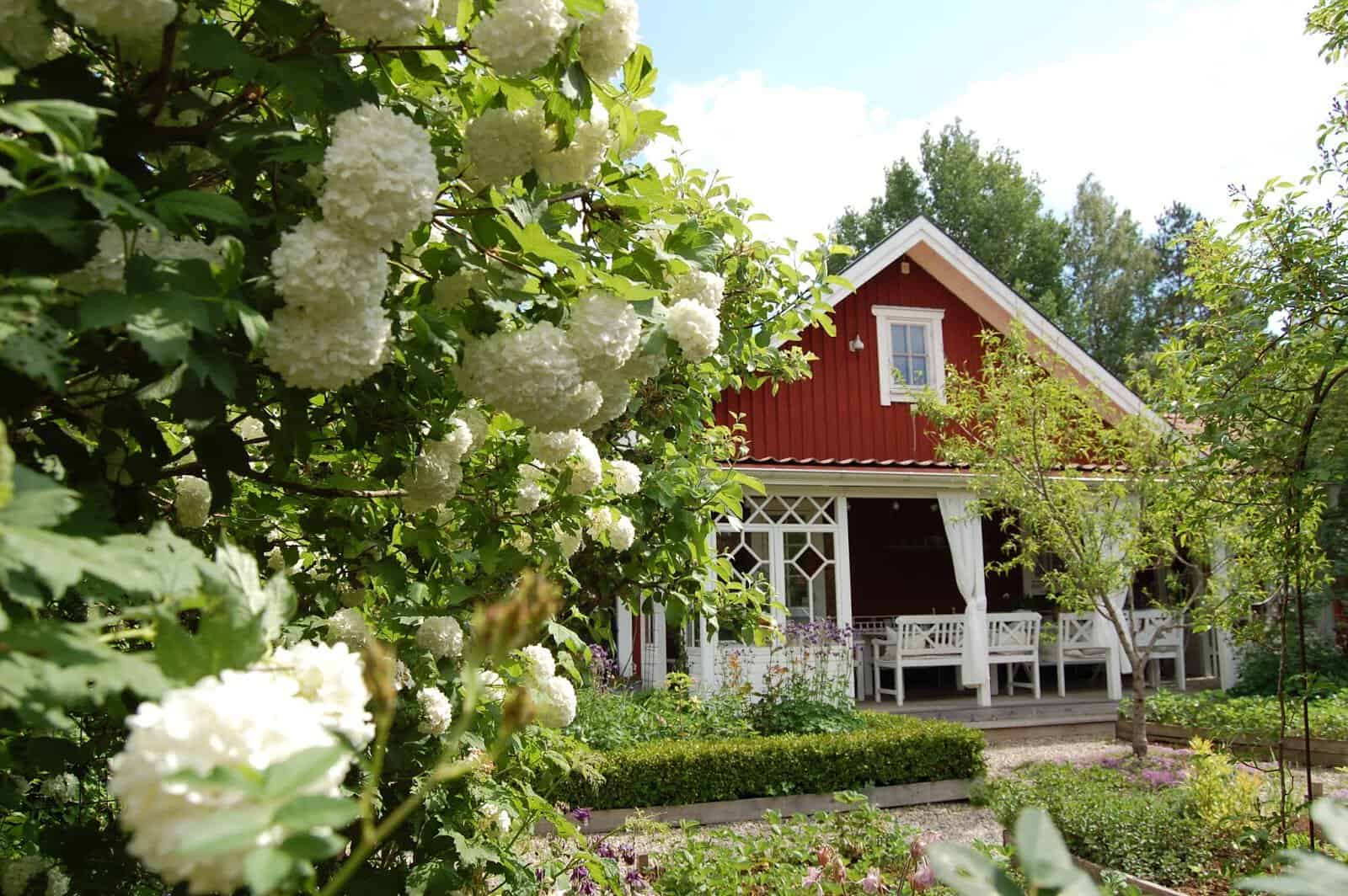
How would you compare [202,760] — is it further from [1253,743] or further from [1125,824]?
[1253,743]

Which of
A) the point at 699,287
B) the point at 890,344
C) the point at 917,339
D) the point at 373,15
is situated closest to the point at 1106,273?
the point at 917,339

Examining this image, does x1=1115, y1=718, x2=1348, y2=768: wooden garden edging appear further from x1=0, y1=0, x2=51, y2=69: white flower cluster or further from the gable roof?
x1=0, y1=0, x2=51, y2=69: white flower cluster

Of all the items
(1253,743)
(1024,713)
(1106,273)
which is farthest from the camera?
(1106,273)

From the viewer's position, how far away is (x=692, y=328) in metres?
1.93

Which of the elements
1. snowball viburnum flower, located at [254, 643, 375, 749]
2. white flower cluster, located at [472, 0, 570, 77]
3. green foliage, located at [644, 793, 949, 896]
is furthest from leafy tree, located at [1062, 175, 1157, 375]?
snowball viburnum flower, located at [254, 643, 375, 749]

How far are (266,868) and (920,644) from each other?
34.3 feet

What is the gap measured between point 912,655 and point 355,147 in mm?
10016

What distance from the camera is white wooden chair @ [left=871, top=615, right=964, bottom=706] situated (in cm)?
1030

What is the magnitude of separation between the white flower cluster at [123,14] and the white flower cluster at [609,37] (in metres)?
0.60

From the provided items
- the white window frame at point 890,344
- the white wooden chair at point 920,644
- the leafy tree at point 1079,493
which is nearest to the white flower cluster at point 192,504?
the leafy tree at point 1079,493

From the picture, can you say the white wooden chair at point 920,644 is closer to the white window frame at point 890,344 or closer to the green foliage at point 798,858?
the white window frame at point 890,344

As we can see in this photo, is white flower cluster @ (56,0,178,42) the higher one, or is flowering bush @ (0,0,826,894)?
white flower cluster @ (56,0,178,42)

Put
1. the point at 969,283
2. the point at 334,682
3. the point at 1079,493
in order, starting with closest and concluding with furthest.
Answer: the point at 334,682 < the point at 1079,493 < the point at 969,283

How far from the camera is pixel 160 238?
1078mm
